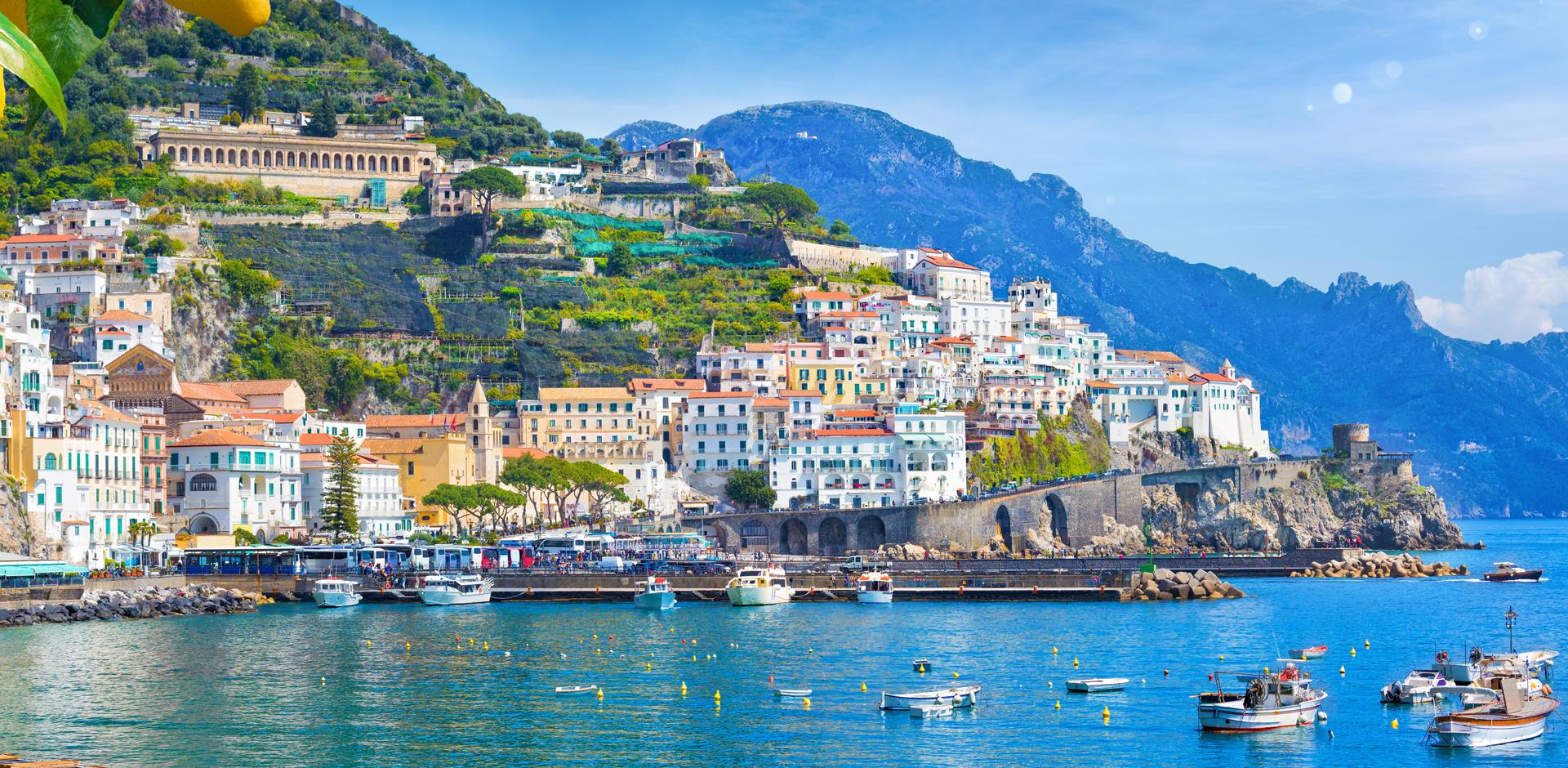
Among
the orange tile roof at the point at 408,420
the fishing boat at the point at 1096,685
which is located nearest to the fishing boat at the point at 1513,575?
the orange tile roof at the point at 408,420

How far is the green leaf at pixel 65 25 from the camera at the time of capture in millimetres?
1746

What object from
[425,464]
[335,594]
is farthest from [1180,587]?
[425,464]

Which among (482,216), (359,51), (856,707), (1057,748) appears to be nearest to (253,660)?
(856,707)

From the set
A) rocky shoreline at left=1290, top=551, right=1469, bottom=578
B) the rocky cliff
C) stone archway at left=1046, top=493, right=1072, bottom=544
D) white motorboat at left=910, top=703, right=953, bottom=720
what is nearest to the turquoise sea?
white motorboat at left=910, top=703, right=953, bottom=720

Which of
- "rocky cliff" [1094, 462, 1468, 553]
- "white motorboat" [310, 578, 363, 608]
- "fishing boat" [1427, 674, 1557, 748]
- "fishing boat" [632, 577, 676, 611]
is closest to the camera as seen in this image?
"fishing boat" [1427, 674, 1557, 748]

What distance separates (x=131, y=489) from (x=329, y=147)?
46996mm

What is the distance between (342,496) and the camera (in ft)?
248

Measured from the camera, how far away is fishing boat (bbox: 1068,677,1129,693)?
41750 mm

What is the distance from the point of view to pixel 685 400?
9469 cm

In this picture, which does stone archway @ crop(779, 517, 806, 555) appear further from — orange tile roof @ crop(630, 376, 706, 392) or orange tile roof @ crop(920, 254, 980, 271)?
orange tile roof @ crop(920, 254, 980, 271)

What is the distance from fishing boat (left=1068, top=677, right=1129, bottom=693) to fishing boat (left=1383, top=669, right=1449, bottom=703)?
600cm

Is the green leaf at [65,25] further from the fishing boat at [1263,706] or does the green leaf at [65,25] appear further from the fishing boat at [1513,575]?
the fishing boat at [1513,575]

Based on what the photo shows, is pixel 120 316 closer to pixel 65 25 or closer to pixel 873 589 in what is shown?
pixel 873 589

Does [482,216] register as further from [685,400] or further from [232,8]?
[232,8]
